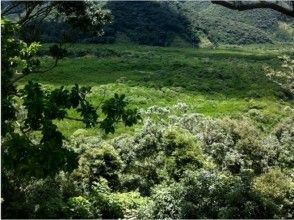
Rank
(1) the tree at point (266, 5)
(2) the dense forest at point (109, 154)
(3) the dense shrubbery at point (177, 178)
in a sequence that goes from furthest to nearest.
Answer: 1. (3) the dense shrubbery at point (177, 178)
2. (1) the tree at point (266, 5)
3. (2) the dense forest at point (109, 154)

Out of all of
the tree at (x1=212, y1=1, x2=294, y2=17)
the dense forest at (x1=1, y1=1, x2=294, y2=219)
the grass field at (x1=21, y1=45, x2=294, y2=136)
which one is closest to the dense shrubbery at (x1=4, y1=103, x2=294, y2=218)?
the dense forest at (x1=1, y1=1, x2=294, y2=219)

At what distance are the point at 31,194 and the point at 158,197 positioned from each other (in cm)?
371

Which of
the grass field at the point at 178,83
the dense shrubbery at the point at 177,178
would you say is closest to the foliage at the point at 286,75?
the dense shrubbery at the point at 177,178

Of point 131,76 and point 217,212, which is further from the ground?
point 217,212

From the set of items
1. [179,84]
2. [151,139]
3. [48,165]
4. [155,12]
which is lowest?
[155,12]

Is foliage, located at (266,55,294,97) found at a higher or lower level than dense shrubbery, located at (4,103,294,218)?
higher

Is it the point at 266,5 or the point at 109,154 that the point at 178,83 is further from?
the point at 266,5

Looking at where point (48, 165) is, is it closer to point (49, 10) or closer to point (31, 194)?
point (31, 194)

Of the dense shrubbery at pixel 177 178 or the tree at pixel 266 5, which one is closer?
the tree at pixel 266 5

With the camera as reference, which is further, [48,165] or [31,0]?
[31,0]

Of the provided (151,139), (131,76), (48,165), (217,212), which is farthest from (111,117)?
(131,76)

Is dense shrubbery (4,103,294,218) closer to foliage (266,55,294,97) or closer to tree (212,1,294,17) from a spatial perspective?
foliage (266,55,294,97)

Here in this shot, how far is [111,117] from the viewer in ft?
40.0

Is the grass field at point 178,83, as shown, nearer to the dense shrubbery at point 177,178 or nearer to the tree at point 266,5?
the dense shrubbery at point 177,178
